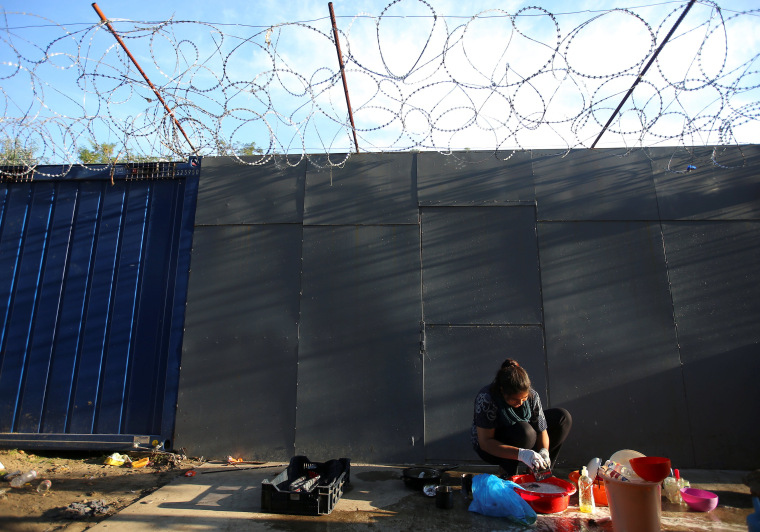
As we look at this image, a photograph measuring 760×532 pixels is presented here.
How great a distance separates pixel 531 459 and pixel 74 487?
3.55m

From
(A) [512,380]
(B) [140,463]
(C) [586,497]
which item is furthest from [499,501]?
(B) [140,463]

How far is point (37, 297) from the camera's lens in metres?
4.88

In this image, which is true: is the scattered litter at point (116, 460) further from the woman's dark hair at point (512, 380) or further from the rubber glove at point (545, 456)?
the rubber glove at point (545, 456)

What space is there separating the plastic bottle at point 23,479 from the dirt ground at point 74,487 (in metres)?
0.04

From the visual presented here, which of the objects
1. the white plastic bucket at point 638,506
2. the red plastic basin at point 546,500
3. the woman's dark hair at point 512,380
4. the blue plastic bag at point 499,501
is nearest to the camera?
the white plastic bucket at point 638,506

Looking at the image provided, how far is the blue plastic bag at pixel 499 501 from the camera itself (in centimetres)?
275

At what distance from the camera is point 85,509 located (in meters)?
3.00

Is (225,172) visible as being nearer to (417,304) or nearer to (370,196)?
(370,196)

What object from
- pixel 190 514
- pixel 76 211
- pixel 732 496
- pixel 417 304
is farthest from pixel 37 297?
pixel 732 496

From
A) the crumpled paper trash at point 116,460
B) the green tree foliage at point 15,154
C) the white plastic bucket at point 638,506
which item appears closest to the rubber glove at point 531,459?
the white plastic bucket at point 638,506

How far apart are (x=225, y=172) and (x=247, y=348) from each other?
6.45 ft

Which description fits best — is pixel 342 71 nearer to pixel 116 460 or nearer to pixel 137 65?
pixel 137 65

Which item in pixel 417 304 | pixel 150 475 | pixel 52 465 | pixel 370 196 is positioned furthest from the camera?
pixel 370 196

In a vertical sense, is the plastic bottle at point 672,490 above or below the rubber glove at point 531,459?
below
